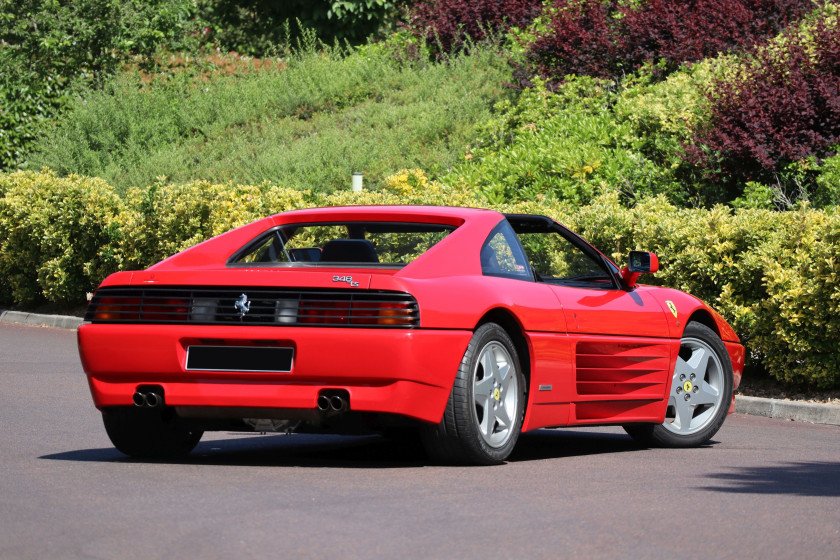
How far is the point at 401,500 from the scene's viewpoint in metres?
6.20

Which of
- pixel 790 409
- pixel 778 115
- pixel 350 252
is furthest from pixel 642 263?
pixel 778 115

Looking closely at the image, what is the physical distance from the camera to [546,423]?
7875 mm

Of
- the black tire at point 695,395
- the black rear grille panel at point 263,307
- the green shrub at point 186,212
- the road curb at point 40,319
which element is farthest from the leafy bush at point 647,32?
the black rear grille panel at point 263,307

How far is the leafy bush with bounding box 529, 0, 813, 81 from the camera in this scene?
21859 millimetres

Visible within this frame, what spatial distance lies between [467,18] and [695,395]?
65.8 ft

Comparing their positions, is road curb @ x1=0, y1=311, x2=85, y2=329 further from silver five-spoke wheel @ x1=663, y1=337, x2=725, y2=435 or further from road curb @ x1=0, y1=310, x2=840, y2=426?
silver five-spoke wheel @ x1=663, y1=337, x2=725, y2=435

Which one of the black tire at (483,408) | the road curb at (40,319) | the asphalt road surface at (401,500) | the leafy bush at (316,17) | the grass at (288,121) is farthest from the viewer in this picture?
the leafy bush at (316,17)

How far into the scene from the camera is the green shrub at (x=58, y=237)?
19.9 meters

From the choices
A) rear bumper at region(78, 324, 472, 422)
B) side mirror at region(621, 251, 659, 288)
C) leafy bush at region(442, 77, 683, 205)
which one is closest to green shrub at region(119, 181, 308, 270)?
leafy bush at region(442, 77, 683, 205)

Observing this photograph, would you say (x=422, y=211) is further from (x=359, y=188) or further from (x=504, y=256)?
(x=359, y=188)

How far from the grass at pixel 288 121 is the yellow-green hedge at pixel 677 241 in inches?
130

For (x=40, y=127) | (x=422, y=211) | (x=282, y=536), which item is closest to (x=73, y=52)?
(x=40, y=127)

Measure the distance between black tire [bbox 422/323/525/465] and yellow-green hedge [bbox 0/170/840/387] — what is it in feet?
16.0

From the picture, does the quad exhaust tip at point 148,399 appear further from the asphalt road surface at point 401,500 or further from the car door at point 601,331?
the car door at point 601,331
